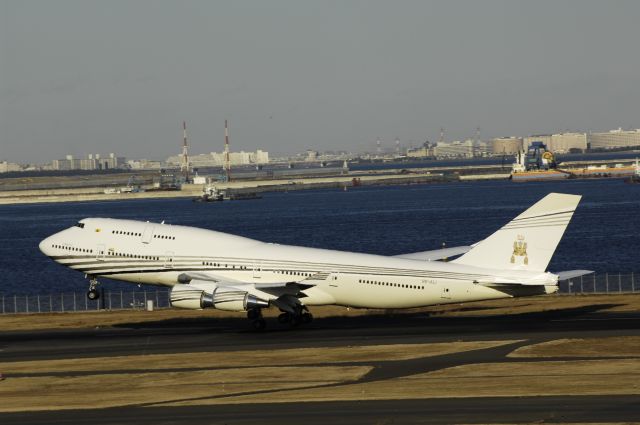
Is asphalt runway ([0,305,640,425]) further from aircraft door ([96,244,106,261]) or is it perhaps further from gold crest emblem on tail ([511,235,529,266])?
aircraft door ([96,244,106,261])

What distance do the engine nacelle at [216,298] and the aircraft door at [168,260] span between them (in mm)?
2972

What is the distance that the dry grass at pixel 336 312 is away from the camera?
225 ft

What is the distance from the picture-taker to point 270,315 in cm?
7038

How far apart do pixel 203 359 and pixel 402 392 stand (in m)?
13.5

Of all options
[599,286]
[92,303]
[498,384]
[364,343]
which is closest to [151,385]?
[364,343]

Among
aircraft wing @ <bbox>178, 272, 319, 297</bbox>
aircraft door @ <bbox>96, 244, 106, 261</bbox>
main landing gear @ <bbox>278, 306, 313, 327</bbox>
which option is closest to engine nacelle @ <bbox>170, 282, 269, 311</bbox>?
aircraft wing @ <bbox>178, 272, 319, 297</bbox>

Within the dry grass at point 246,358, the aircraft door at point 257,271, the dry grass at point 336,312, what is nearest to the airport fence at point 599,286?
the dry grass at point 336,312

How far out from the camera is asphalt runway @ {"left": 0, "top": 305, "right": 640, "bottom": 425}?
38812mm

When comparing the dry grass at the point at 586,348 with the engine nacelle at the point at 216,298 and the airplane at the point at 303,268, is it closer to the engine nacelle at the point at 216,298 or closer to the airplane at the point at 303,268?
the airplane at the point at 303,268

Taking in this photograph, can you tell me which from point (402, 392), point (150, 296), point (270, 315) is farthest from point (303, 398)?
point (150, 296)

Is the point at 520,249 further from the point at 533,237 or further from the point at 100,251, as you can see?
the point at 100,251

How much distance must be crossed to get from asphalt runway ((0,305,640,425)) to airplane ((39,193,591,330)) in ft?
6.72

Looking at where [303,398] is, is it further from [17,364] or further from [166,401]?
[17,364]

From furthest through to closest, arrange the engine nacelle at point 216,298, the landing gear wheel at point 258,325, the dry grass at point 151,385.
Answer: the landing gear wheel at point 258,325, the engine nacelle at point 216,298, the dry grass at point 151,385
